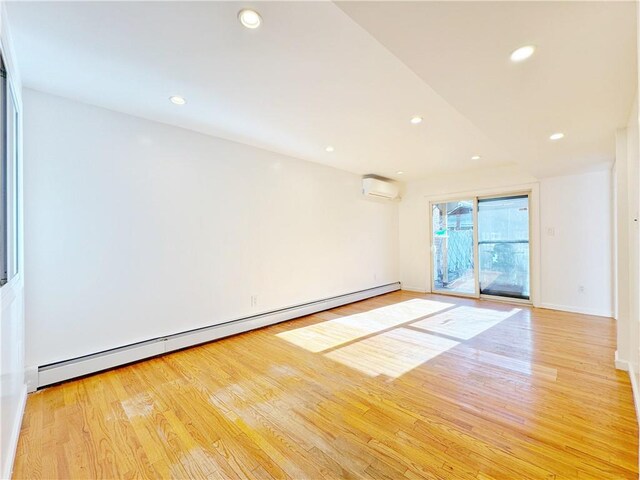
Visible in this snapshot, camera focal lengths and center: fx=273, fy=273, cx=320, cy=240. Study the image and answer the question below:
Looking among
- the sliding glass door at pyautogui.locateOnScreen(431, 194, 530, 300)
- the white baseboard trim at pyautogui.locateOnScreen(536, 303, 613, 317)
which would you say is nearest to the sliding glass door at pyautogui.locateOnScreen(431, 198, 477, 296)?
the sliding glass door at pyautogui.locateOnScreen(431, 194, 530, 300)

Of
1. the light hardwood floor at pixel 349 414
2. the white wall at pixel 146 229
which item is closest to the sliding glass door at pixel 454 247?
the light hardwood floor at pixel 349 414

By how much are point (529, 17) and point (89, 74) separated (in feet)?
9.17

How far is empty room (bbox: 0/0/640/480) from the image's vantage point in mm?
1450

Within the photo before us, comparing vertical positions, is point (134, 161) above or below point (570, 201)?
above

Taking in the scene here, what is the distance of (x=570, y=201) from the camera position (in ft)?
14.1

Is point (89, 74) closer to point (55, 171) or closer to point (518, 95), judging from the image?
point (55, 171)

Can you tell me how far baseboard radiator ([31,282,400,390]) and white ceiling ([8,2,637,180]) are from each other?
2.28 meters

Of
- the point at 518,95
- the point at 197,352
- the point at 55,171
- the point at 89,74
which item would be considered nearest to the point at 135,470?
the point at 197,352

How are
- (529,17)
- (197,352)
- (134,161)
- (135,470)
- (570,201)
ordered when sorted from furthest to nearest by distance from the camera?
(570,201)
(197,352)
(134,161)
(135,470)
(529,17)

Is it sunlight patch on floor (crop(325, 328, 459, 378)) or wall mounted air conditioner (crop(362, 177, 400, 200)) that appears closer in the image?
sunlight patch on floor (crop(325, 328, 459, 378))

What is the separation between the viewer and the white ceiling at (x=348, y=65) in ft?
4.21

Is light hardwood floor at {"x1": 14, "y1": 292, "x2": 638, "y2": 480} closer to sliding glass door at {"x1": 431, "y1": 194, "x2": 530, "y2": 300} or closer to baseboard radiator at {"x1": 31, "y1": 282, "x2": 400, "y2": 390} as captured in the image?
baseboard radiator at {"x1": 31, "y1": 282, "x2": 400, "y2": 390}

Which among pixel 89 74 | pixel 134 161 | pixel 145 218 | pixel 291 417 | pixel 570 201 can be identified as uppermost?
pixel 89 74

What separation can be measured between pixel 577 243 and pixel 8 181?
21.2 feet
